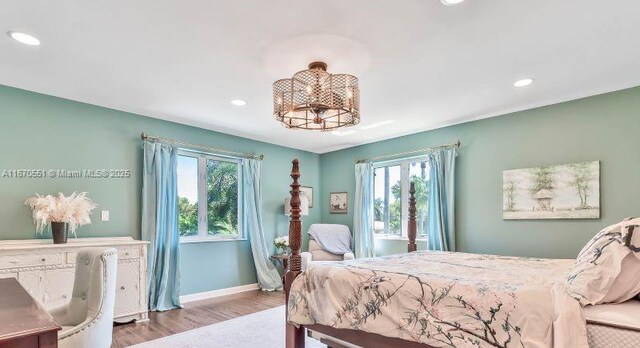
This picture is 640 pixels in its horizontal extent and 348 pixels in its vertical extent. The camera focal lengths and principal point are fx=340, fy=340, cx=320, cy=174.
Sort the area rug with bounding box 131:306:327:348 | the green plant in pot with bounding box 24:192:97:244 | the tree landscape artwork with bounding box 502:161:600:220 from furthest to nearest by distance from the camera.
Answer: the tree landscape artwork with bounding box 502:161:600:220
the green plant in pot with bounding box 24:192:97:244
the area rug with bounding box 131:306:327:348

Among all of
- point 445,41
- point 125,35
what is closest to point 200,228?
point 125,35

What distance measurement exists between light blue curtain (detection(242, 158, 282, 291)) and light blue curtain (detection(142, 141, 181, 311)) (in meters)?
1.14

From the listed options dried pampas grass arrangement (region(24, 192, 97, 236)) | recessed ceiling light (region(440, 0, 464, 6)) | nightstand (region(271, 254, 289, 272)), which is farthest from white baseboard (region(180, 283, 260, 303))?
recessed ceiling light (region(440, 0, 464, 6))

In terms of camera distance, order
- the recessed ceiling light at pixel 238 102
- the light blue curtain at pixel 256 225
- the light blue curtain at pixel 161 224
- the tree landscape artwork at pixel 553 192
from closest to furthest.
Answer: the tree landscape artwork at pixel 553 192, the recessed ceiling light at pixel 238 102, the light blue curtain at pixel 161 224, the light blue curtain at pixel 256 225

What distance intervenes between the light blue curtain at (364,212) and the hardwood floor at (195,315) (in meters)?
1.52

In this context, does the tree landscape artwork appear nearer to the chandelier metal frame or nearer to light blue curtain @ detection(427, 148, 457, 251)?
light blue curtain @ detection(427, 148, 457, 251)

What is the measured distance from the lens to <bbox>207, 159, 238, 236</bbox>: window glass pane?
201 inches

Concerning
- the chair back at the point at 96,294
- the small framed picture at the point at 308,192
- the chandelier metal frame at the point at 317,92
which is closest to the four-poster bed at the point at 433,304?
the chandelier metal frame at the point at 317,92

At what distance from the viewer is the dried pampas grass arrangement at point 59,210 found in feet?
10.8

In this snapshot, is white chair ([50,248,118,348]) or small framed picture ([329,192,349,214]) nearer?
white chair ([50,248,118,348])

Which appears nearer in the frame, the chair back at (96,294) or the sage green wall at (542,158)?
the chair back at (96,294)

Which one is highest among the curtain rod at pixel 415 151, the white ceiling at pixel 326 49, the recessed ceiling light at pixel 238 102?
the white ceiling at pixel 326 49

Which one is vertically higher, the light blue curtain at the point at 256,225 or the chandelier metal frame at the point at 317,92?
the chandelier metal frame at the point at 317,92

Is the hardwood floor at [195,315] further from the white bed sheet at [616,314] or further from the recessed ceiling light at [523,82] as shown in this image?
the recessed ceiling light at [523,82]
